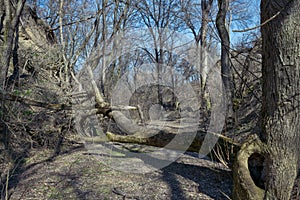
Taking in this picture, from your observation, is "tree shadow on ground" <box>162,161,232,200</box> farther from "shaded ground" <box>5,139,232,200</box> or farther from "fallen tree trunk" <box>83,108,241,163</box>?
"fallen tree trunk" <box>83,108,241,163</box>

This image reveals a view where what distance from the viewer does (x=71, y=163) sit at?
12.6 feet

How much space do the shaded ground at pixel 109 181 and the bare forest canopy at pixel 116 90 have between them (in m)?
0.31

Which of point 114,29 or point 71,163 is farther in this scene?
point 114,29

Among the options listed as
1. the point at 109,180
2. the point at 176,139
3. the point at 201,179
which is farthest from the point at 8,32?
the point at 201,179

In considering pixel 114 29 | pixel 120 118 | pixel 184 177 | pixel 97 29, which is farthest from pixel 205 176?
pixel 97 29

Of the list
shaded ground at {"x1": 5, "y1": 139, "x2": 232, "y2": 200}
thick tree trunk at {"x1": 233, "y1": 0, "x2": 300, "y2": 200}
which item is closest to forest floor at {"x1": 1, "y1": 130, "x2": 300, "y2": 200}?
shaded ground at {"x1": 5, "y1": 139, "x2": 232, "y2": 200}

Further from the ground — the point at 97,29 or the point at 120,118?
the point at 97,29

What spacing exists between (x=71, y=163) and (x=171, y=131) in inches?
69.9

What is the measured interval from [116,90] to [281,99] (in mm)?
5734

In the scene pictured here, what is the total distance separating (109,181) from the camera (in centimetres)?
312

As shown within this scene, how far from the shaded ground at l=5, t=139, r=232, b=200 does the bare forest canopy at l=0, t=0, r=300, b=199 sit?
0.31 metres

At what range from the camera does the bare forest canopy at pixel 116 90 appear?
2217mm

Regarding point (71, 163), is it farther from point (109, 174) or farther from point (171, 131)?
point (171, 131)

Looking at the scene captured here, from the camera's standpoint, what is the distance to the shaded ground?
274 centimetres
